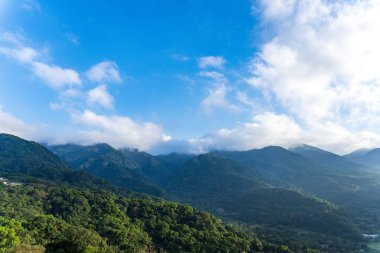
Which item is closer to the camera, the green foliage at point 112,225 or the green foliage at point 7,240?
the green foliage at point 7,240

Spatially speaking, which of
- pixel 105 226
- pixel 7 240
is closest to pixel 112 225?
pixel 105 226

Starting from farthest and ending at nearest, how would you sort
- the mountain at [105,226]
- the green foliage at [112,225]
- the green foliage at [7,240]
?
the green foliage at [112,225]
the mountain at [105,226]
the green foliage at [7,240]

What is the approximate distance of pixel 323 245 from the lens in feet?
565

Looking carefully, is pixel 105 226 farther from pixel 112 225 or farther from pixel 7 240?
pixel 7 240

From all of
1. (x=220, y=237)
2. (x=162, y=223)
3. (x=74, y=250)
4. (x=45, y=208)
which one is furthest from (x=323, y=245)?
(x=74, y=250)

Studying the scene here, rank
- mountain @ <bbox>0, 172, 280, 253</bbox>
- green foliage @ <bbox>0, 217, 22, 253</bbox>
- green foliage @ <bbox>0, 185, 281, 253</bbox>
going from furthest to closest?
green foliage @ <bbox>0, 185, 281, 253</bbox> → mountain @ <bbox>0, 172, 280, 253</bbox> → green foliage @ <bbox>0, 217, 22, 253</bbox>

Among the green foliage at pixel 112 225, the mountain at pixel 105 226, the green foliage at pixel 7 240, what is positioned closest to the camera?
the green foliage at pixel 7 240

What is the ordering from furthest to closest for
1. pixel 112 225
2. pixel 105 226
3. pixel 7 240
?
1. pixel 112 225
2. pixel 105 226
3. pixel 7 240

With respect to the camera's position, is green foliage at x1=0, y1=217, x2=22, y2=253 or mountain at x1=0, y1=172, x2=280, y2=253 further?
mountain at x1=0, y1=172, x2=280, y2=253

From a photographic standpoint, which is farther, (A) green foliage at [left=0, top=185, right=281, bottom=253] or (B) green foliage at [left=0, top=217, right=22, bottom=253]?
(A) green foliage at [left=0, top=185, right=281, bottom=253]

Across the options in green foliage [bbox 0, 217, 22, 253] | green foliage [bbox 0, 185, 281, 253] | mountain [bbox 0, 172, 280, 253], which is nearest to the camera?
green foliage [bbox 0, 217, 22, 253]

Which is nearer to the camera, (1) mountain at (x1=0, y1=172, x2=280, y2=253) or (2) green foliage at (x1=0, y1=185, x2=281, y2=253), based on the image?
(1) mountain at (x1=0, y1=172, x2=280, y2=253)

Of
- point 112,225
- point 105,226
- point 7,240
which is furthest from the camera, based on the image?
Result: point 112,225

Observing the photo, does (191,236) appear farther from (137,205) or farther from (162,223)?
(137,205)
